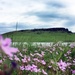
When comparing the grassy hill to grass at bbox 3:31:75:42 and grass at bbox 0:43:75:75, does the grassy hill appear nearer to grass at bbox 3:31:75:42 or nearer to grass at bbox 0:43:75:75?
grass at bbox 3:31:75:42

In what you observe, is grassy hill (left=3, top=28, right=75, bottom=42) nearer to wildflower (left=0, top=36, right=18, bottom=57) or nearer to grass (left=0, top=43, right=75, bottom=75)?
grass (left=0, top=43, right=75, bottom=75)

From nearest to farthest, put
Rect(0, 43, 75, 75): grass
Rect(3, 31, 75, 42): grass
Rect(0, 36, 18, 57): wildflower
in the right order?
Rect(0, 36, 18, 57): wildflower < Rect(0, 43, 75, 75): grass < Rect(3, 31, 75, 42): grass

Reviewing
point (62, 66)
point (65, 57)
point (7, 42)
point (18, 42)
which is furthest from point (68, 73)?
point (18, 42)

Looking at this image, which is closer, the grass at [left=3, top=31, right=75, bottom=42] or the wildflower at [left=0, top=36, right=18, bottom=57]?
the wildflower at [left=0, top=36, right=18, bottom=57]

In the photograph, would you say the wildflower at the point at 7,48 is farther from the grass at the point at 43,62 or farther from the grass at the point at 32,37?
the grass at the point at 32,37

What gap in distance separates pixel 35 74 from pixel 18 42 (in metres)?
4.65

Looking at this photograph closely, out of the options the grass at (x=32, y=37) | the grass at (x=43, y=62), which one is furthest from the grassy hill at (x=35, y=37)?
the grass at (x=43, y=62)

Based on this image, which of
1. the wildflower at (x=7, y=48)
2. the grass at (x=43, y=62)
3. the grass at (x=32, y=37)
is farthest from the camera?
the grass at (x=32, y=37)

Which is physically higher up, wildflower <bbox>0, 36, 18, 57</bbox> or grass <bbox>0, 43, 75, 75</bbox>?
wildflower <bbox>0, 36, 18, 57</bbox>

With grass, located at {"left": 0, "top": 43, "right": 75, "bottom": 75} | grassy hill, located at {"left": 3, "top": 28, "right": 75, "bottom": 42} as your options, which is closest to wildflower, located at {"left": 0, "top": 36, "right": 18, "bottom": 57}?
grass, located at {"left": 0, "top": 43, "right": 75, "bottom": 75}

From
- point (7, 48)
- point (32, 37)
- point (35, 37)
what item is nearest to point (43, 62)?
point (7, 48)

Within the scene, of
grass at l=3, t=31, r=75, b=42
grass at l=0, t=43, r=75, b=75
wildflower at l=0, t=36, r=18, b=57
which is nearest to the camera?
wildflower at l=0, t=36, r=18, b=57

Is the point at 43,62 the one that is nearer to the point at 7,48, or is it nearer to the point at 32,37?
the point at 7,48

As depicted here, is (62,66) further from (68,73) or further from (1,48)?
(1,48)
